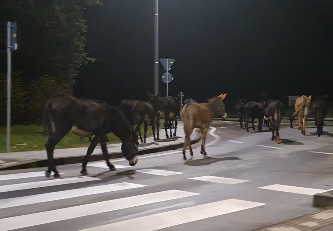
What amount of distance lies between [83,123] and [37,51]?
16.0 meters

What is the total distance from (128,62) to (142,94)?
3.38 meters

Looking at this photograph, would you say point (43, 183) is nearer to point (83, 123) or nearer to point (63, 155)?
point (83, 123)

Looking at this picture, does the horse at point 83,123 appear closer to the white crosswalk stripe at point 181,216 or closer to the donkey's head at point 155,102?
the white crosswalk stripe at point 181,216

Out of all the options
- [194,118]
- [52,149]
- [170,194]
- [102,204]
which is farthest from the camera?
[194,118]

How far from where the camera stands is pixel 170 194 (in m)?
9.27

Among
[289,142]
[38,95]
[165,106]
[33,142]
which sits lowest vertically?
[289,142]

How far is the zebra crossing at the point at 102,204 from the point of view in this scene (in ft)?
23.7

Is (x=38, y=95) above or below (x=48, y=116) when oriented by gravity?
above

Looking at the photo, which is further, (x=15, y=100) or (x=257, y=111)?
(x=257, y=111)

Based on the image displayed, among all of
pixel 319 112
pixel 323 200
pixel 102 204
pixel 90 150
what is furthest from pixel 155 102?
pixel 323 200

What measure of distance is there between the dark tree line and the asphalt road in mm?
12403

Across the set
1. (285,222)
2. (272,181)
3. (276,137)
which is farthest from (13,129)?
(285,222)

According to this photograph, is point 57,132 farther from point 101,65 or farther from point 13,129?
point 101,65

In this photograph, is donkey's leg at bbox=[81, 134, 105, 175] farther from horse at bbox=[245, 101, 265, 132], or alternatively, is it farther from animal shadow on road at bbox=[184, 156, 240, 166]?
horse at bbox=[245, 101, 265, 132]
